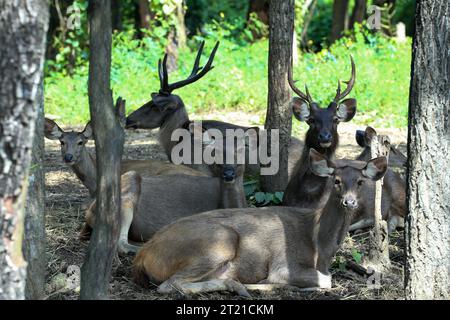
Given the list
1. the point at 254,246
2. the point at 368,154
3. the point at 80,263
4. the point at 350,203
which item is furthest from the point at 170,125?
the point at 350,203

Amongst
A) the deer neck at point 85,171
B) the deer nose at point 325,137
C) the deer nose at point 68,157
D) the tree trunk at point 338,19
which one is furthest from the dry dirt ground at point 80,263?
the tree trunk at point 338,19

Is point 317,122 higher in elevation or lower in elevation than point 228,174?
higher

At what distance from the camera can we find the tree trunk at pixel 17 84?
438 centimetres

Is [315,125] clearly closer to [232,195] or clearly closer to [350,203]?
[232,195]

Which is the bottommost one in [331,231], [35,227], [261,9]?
[331,231]

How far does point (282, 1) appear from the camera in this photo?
9.08 m

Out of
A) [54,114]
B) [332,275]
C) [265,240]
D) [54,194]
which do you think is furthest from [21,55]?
[54,114]

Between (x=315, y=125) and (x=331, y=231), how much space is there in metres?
1.88

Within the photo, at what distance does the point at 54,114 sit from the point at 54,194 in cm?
554

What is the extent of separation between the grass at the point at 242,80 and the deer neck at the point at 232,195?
6.09 metres

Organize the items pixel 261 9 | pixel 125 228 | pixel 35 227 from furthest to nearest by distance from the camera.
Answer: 1. pixel 261 9
2. pixel 125 228
3. pixel 35 227

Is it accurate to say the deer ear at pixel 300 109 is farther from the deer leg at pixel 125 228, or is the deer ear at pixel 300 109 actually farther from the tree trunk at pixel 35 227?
the tree trunk at pixel 35 227

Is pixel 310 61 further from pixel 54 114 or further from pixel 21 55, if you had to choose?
pixel 21 55

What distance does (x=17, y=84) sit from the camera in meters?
4.38
